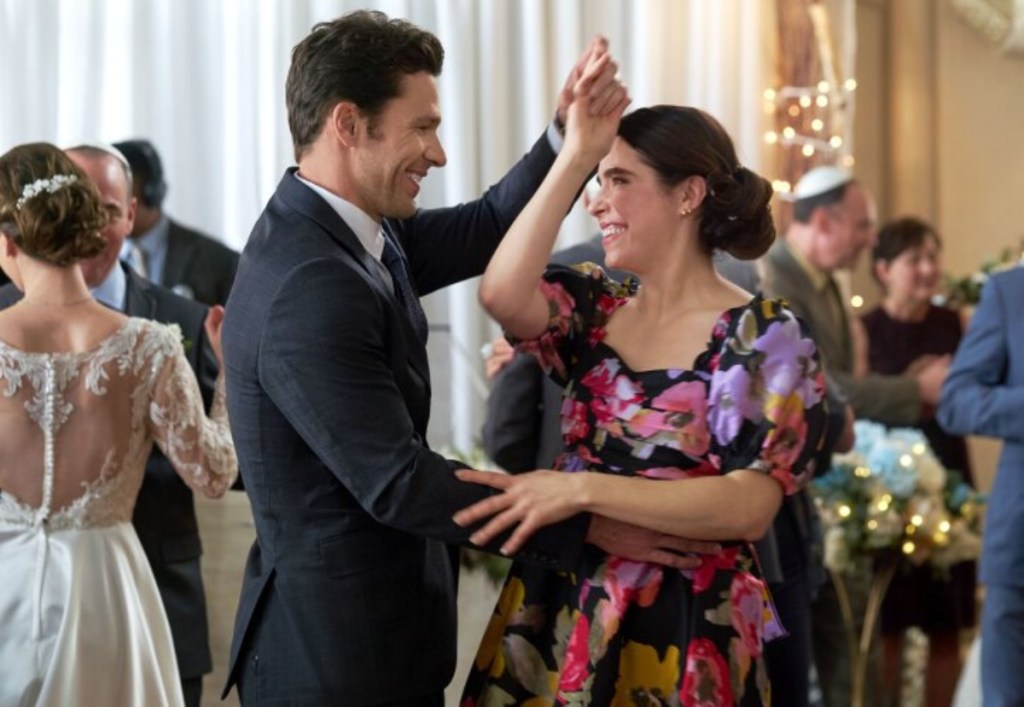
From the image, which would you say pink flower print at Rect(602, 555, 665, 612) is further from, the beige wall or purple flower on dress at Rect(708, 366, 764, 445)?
the beige wall

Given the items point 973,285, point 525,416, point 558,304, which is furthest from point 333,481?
point 973,285

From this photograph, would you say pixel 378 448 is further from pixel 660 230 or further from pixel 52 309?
pixel 52 309

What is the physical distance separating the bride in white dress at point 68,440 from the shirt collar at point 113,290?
0.55 m

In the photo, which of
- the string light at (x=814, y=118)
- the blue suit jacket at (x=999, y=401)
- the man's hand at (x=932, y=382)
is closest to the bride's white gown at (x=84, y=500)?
the blue suit jacket at (x=999, y=401)

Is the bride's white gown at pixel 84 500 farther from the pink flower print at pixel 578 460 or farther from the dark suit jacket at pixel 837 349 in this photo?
the dark suit jacket at pixel 837 349

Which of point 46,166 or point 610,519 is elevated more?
point 46,166

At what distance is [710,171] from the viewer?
2.66 meters

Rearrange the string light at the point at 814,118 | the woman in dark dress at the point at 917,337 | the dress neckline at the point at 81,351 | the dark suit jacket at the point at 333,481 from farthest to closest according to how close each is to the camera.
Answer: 1. the string light at the point at 814,118
2. the woman in dark dress at the point at 917,337
3. the dress neckline at the point at 81,351
4. the dark suit jacket at the point at 333,481

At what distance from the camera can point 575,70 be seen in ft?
8.34

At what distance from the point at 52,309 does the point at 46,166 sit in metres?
0.27

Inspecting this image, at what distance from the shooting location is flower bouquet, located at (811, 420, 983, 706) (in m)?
5.38

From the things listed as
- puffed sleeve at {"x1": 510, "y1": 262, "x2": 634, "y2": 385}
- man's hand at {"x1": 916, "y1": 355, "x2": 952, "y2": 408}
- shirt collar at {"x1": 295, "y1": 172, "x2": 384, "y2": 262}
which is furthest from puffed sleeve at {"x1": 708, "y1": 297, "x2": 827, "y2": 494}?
man's hand at {"x1": 916, "y1": 355, "x2": 952, "y2": 408}

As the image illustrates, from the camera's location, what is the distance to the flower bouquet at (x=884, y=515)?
5383 mm

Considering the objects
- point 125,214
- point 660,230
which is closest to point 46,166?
point 125,214
